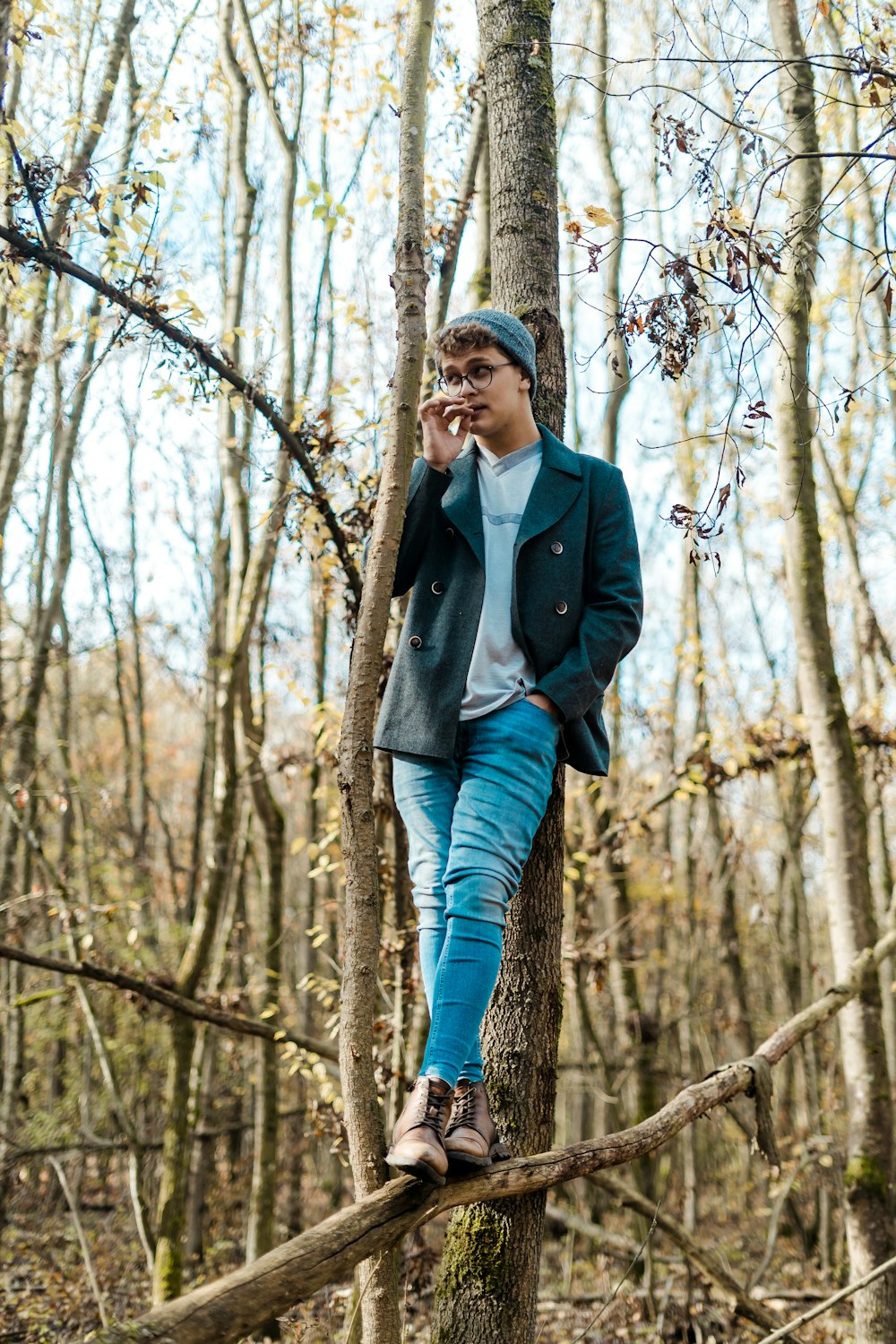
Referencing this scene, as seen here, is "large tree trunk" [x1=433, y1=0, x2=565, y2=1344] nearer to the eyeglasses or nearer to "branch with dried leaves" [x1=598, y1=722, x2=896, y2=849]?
the eyeglasses

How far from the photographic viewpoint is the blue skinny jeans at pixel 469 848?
7.71 ft

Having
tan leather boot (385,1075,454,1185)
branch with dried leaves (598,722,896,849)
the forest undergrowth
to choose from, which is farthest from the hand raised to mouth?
branch with dried leaves (598,722,896,849)

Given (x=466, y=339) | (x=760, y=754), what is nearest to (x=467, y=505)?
(x=466, y=339)

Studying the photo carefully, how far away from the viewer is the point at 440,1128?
7.32 ft

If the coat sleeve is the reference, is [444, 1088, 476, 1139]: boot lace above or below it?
below

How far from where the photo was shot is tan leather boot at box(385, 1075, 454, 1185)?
210 cm

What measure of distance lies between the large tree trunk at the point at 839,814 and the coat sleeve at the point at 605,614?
101 inches

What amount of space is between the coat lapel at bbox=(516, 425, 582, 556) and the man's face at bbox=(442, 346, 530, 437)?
17 centimetres

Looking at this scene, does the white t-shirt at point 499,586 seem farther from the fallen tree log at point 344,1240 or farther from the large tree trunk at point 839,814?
the large tree trunk at point 839,814

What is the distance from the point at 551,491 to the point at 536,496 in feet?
0.15

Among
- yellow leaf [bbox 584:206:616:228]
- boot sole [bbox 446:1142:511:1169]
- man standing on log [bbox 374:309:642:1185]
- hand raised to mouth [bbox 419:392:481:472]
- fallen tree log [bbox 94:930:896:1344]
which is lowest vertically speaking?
fallen tree log [bbox 94:930:896:1344]

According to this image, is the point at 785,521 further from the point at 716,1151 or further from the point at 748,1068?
the point at 716,1151

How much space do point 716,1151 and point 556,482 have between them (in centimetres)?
1581

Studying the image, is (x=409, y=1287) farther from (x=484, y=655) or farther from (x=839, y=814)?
(x=839, y=814)
